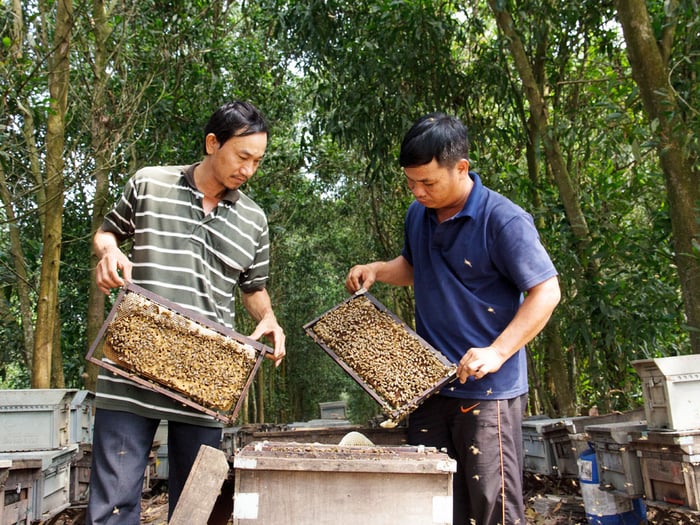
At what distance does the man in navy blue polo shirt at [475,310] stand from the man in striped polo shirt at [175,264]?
81 centimetres

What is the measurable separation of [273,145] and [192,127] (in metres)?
2.22

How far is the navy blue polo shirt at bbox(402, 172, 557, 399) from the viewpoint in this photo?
321 centimetres

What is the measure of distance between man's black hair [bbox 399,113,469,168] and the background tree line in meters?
2.81

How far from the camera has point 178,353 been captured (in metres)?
3.06

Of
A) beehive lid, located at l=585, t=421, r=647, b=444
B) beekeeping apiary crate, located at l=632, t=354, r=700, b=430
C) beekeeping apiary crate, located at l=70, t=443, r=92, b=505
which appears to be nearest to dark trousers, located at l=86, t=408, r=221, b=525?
beekeeping apiary crate, located at l=632, t=354, r=700, b=430

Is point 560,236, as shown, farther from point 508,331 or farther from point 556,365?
point 508,331

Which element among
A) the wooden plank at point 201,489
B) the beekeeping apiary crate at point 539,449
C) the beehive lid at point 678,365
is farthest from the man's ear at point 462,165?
the beekeeping apiary crate at point 539,449

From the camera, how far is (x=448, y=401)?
3357 millimetres

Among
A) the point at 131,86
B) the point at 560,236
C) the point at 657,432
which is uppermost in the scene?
the point at 131,86

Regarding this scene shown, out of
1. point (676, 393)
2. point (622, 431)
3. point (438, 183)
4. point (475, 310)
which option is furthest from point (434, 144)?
point (622, 431)

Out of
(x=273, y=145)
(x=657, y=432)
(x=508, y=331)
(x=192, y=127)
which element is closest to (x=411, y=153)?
(x=508, y=331)

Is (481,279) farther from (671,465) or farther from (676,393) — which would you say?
(671,465)

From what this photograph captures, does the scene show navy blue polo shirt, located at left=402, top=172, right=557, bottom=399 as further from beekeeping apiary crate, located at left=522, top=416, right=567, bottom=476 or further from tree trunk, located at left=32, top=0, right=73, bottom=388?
tree trunk, located at left=32, top=0, right=73, bottom=388

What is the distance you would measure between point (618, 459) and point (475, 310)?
321 cm
